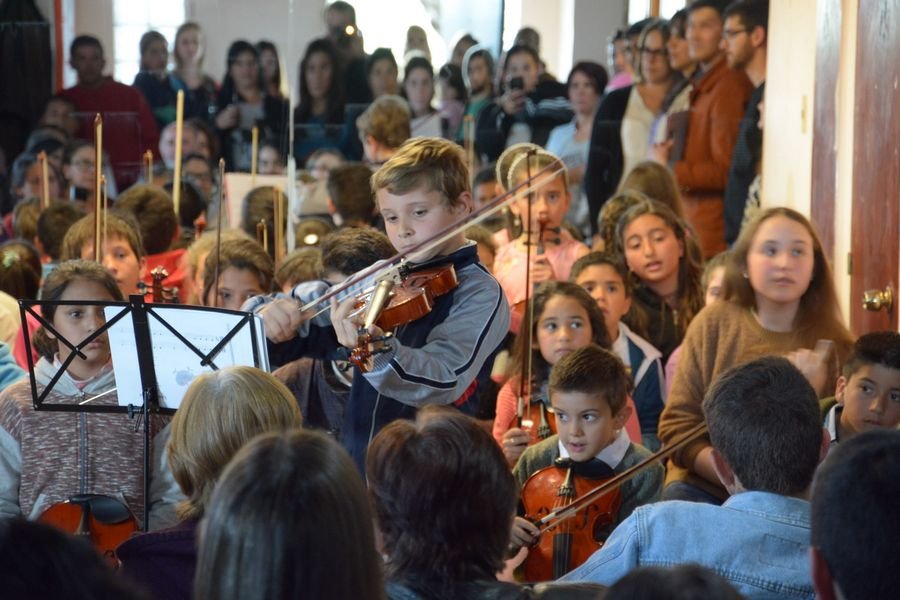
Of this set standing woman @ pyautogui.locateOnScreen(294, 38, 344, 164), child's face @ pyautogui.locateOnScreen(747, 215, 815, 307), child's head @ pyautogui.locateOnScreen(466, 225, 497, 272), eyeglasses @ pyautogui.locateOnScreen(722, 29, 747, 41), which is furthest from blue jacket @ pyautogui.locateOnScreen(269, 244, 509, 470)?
standing woman @ pyautogui.locateOnScreen(294, 38, 344, 164)

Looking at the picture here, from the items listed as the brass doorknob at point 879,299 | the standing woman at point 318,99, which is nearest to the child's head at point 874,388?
the brass doorknob at point 879,299

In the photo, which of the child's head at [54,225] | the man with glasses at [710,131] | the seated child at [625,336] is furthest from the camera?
the man with glasses at [710,131]

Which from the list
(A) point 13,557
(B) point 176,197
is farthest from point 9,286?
(A) point 13,557

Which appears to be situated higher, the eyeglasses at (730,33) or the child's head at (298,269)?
the eyeglasses at (730,33)

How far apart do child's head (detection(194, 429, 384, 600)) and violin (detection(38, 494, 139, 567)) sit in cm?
158

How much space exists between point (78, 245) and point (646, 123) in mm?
2683

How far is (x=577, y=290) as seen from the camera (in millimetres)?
3941

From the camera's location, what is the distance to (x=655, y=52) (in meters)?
6.21

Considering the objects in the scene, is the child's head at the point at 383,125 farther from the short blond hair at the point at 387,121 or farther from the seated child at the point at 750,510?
the seated child at the point at 750,510

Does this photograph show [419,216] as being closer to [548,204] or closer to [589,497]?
[589,497]

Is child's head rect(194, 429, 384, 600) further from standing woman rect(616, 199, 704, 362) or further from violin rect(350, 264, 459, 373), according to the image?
standing woman rect(616, 199, 704, 362)

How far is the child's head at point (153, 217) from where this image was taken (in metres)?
5.59

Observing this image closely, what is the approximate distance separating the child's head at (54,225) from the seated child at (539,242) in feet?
6.48

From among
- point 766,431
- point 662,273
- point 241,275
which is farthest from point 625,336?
point 766,431
